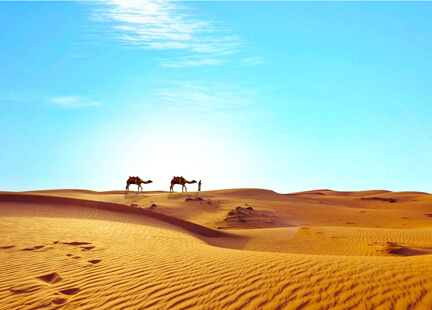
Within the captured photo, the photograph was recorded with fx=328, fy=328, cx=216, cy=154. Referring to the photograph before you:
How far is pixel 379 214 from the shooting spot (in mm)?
27938

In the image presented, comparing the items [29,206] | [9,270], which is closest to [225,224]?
[29,206]

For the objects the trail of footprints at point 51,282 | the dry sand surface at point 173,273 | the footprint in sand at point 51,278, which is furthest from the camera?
the footprint in sand at point 51,278

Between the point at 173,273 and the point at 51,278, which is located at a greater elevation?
the point at 173,273

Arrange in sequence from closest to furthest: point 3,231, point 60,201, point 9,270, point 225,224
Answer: point 9,270 → point 3,231 → point 60,201 → point 225,224

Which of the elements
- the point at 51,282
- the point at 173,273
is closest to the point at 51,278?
the point at 51,282

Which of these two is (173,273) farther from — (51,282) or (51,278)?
(51,278)

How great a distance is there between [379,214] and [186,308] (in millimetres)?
27406

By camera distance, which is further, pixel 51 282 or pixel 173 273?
pixel 173 273

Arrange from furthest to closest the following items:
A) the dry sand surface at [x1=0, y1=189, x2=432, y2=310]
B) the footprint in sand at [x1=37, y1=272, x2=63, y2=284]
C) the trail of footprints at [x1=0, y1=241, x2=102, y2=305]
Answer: the footprint in sand at [x1=37, y1=272, x2=63, y2=284], the trail of footprints at [x1=0, y1=241, x2=102, y2=305], the dry sand surface at [x1=0, y1=189, x2=432, y2=310]

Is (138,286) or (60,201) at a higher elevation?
(60,201)

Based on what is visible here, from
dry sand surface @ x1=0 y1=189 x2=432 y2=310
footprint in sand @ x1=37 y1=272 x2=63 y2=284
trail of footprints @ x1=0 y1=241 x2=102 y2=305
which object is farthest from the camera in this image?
footprint in sand @ x1=37 y1=272 x2=63 y2=284

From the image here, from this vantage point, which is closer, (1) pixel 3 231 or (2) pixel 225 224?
(1) pixel 3 231

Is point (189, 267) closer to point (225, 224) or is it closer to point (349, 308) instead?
point (349, 308)

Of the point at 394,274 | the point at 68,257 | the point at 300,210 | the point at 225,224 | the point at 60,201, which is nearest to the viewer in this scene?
the point at 394,274
